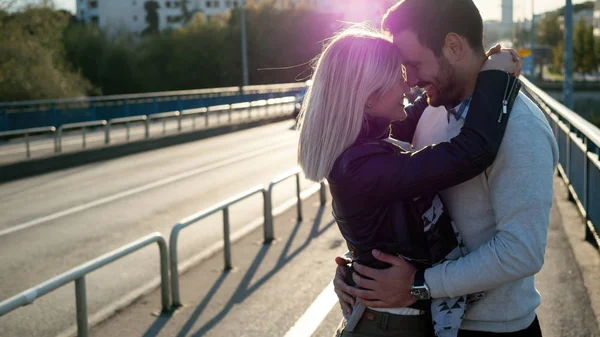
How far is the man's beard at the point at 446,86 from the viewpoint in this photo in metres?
2.32

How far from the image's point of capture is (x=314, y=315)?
19.8 feet

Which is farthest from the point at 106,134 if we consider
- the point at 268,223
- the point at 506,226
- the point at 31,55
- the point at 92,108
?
the point at 506,226

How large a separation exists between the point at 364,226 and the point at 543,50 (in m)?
114

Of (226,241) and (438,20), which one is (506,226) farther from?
(226,241)

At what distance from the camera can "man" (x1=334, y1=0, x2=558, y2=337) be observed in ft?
7.04

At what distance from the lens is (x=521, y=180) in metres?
2.14

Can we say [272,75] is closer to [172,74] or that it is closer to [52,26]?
[172,74]

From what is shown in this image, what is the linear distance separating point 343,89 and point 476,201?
498 mm

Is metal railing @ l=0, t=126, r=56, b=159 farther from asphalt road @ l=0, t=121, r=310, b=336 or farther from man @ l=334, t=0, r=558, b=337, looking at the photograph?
man @ l=334, t=0, r=558, b=337

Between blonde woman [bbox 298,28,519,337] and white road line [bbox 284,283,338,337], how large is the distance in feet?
10.8

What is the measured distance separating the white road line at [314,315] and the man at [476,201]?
3.26 metres

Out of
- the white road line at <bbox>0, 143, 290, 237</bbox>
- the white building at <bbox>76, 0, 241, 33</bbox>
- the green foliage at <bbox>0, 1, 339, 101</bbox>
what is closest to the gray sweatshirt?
the white road line at <bbox>0, 143, 290, 237</bbox>

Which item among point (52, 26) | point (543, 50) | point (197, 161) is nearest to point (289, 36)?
point (52, 26)

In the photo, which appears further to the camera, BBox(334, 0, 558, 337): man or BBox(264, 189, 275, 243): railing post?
BBox(264, 189, 275, 243): railing post
